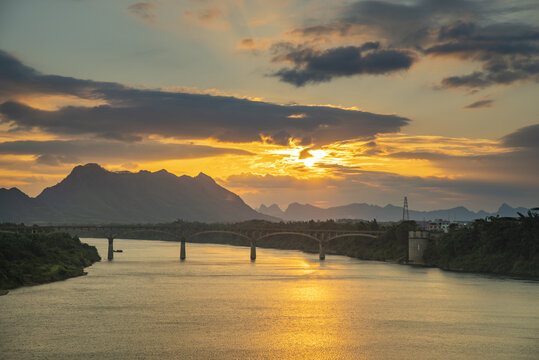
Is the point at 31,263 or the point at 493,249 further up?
the point at 493,249

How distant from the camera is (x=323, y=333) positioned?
59.5 m

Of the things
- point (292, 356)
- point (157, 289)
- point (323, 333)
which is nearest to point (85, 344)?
point (292, 356)

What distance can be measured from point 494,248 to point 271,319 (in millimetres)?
81346

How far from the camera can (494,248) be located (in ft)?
437

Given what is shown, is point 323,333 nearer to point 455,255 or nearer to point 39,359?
point 39,359

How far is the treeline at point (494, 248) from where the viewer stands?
124269mm

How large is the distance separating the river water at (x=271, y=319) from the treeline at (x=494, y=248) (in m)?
16.1

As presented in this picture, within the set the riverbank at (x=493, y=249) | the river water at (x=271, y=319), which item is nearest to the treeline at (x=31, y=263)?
the river water at (x=271, y=319)

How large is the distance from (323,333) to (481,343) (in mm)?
14267

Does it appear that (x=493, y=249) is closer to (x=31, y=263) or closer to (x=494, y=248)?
(x=494, y=248)

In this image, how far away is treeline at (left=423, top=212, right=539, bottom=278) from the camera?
124269 mm

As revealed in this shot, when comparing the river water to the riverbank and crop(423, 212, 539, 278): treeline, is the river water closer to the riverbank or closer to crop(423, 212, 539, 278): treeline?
the riverbank

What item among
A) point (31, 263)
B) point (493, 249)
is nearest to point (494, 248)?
point (493, 249)

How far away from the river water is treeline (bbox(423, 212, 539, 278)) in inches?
634
